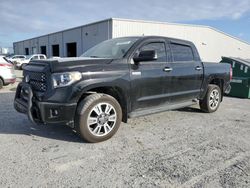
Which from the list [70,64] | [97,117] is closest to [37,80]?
[70,64]

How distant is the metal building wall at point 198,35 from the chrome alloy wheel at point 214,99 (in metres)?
17.2

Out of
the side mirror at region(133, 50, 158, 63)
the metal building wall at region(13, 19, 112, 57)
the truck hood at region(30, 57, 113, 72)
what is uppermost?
the metal building wall at region(13, 19, 112, 57)

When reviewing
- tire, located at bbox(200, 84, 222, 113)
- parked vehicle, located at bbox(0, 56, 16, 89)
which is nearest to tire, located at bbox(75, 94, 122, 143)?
tire, located at bbox(200, 84, 222, 113)

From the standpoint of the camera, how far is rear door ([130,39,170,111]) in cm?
497

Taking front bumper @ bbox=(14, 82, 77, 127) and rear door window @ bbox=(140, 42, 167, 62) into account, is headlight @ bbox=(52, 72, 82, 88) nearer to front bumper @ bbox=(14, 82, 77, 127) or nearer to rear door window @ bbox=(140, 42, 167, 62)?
front bumper @ bbox=(14, 82, 77, 127)

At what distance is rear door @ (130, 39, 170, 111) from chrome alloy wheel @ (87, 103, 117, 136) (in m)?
0.54

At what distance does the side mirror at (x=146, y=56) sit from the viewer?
480 centimetres

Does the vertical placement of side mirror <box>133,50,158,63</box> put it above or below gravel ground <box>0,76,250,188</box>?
above

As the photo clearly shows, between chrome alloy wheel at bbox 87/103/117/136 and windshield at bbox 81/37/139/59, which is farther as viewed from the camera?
windshield at bbox 81/37/139/59

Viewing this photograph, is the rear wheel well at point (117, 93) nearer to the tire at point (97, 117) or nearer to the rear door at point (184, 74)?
the tire at point (97, 117)

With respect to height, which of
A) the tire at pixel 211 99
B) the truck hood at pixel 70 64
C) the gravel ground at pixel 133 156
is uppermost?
the truck hood at pixel 70 64

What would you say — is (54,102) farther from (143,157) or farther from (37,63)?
(143,157)

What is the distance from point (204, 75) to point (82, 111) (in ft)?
11.9

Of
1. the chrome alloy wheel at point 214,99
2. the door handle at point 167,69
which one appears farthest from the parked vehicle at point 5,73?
the chrome alloy wheel at point 214,99
